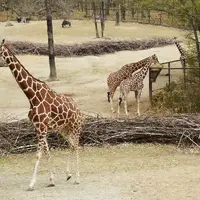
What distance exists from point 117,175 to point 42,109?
221 cm

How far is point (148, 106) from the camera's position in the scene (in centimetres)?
1881

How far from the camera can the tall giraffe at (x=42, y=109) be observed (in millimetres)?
10117

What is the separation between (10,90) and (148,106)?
295 inches

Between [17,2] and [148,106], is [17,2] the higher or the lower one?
the higher one

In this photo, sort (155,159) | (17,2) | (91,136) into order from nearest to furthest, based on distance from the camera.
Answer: (155,159), (91,136), (17,2)

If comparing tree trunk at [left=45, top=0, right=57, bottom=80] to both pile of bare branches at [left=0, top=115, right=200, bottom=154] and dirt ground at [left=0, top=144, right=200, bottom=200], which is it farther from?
dirt ground at [left=0, top=144, right=200, bottom=200]

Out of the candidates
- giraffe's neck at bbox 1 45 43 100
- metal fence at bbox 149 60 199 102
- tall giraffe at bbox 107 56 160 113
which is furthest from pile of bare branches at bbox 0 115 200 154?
tall giraffe at bbox 107 56 160 113

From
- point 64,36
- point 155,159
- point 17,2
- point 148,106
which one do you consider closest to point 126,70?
point 148,106

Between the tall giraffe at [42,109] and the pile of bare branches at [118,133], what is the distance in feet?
9.63

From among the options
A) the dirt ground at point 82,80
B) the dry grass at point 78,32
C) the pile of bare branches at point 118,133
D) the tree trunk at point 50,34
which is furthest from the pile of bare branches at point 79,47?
the pile of bare branches at point 118,133

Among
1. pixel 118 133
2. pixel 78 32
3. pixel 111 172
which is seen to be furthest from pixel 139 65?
pixel 78 32

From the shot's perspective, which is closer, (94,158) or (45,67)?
(94,158)

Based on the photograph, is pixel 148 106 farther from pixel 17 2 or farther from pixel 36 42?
pixel 36 42

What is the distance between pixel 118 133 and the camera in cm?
1362
